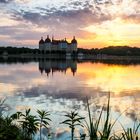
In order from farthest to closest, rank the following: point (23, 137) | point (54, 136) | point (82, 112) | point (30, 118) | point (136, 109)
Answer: point (136, 109), point (82, 112), point (54, 136), point (23, 137), point (30, 118)

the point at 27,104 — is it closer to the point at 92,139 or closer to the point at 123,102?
the point at 123,102

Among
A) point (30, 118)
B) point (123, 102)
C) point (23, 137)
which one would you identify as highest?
point (30, 118)

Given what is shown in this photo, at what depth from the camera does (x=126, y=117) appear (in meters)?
16.3

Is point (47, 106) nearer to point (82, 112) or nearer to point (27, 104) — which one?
point (27, 104)

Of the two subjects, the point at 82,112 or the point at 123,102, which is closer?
the point at 82,112

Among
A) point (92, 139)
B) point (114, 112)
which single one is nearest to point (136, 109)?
point (114, 112)

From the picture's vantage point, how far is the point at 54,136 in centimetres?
1192

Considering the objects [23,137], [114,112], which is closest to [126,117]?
[114,112]

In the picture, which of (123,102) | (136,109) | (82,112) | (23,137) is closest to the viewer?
(23,137)

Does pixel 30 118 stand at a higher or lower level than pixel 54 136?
higher

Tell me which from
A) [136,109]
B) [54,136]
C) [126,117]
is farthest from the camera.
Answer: [136,109]

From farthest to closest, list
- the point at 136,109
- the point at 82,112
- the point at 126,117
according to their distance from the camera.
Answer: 1. the point at 136,109
2. the point at 82,112
3. the point at 126,117

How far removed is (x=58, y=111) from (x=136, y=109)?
4487 mm

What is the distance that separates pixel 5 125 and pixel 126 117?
9.73 metres
